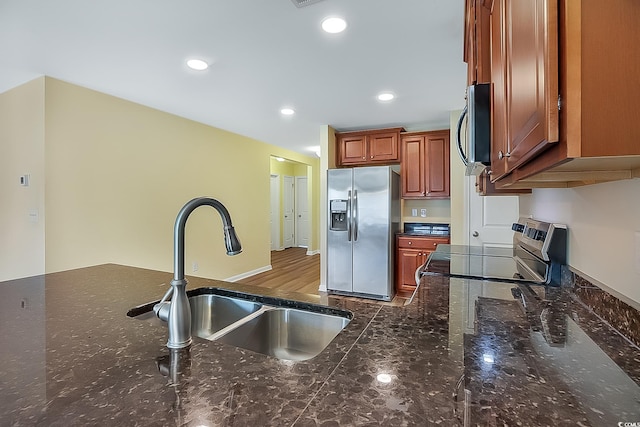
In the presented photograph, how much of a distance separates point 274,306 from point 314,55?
1850 millimetres

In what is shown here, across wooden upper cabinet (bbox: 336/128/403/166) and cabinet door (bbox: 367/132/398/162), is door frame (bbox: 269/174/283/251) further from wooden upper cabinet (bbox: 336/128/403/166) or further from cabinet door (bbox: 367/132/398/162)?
cabinet door (bbox: 367/132/398/162)

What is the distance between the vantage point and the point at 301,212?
8594mm

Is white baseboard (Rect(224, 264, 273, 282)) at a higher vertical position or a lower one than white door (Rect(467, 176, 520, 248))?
lower

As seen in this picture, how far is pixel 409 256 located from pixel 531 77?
357 centimetres

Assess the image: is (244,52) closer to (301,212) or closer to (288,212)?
(288,212)

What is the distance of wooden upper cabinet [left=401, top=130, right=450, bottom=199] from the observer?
395 cm

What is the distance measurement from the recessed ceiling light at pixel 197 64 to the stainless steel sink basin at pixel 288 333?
2.04 metres

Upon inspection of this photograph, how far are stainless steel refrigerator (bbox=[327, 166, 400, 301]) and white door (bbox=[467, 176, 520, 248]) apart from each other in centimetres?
92

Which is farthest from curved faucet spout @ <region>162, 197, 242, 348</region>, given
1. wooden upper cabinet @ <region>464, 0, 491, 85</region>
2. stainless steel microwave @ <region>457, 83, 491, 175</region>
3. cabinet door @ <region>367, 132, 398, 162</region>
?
cabinet door @ <region>367, 132, 398, 162</region>

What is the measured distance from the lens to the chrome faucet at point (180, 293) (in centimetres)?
76

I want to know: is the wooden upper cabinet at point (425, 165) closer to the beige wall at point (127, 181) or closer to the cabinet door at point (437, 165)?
the cabinet door at point (437, 165)

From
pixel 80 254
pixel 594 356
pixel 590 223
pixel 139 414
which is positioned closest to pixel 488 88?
pixel 590 223

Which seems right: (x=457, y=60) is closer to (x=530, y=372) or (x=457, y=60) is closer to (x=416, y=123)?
(x=416, y=123)

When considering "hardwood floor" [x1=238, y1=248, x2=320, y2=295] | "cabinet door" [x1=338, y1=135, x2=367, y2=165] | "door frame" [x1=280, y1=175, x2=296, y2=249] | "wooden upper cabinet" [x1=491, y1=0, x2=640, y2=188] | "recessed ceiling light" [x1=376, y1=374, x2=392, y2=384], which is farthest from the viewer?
"door frame" [x1=280, y1=175, x2=296, y2=249]
